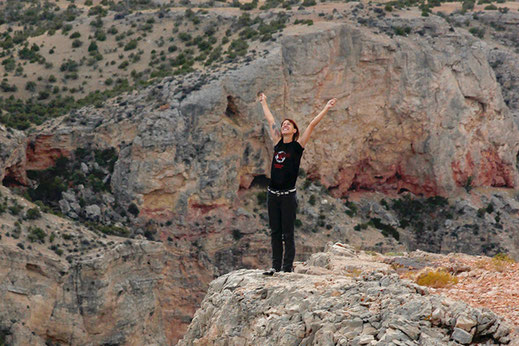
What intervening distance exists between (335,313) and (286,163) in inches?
162

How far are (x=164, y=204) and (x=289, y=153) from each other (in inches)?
1963

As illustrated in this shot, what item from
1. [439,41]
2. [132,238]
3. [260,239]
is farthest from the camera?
[439,41]

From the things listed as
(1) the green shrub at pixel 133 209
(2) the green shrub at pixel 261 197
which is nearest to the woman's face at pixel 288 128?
(1) the green shrub at pixel 133 209

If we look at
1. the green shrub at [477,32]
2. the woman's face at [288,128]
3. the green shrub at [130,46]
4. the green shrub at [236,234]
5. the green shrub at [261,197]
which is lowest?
the green shrub at [236,234]

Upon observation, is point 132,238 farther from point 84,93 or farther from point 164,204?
point 84,93

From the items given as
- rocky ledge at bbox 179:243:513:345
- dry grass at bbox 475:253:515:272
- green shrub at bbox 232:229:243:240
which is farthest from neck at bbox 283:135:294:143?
green shrub at bbox 232:229:243:240

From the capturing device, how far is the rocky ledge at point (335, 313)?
16.3 meters

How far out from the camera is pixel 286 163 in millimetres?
20906

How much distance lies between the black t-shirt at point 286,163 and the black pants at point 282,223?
0.29m

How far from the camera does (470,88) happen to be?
8225 centimetres

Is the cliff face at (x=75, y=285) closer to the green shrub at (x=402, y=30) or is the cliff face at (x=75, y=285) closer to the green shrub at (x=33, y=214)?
the green shrub at (x=33, y=214)

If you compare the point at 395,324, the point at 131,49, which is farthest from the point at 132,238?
the point at 395,324

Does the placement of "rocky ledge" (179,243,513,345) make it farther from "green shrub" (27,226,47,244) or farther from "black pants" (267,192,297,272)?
Answer: "green shrub" (27,226,47,244)

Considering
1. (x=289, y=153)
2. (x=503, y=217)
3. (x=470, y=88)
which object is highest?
(x=289, y=153)
